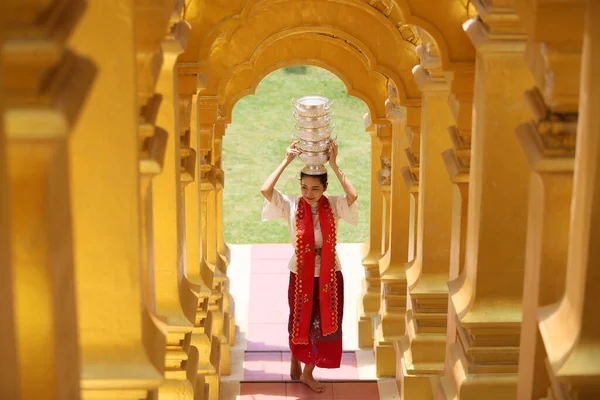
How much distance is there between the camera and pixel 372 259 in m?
10.1

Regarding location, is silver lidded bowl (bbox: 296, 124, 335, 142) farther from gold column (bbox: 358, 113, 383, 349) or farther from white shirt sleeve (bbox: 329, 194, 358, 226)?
gold column (bbox: 358, 113, 383, 349)

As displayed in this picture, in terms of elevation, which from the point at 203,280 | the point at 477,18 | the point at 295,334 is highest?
the point at 477,18

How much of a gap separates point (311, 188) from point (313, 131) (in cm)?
43

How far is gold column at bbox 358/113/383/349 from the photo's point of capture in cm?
972

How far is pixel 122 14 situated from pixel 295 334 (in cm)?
450

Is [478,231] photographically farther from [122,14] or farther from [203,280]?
[203,280]

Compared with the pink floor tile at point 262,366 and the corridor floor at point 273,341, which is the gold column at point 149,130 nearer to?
the corridor floor at point 273,341

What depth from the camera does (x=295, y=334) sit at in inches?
307

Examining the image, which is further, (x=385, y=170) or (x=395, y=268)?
(x=385, y=170)

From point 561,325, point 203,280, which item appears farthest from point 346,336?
point 561,325

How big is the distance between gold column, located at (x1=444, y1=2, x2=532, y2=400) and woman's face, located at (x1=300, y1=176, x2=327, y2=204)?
80.6 inches

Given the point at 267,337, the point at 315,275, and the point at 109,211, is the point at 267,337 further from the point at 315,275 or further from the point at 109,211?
the point at 109,211

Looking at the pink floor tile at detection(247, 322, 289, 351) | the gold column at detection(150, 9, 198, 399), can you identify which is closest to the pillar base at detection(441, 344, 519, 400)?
the gold column at detection(150, 9, 198, 399)

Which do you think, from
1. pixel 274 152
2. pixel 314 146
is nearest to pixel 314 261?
pixel 314 146
